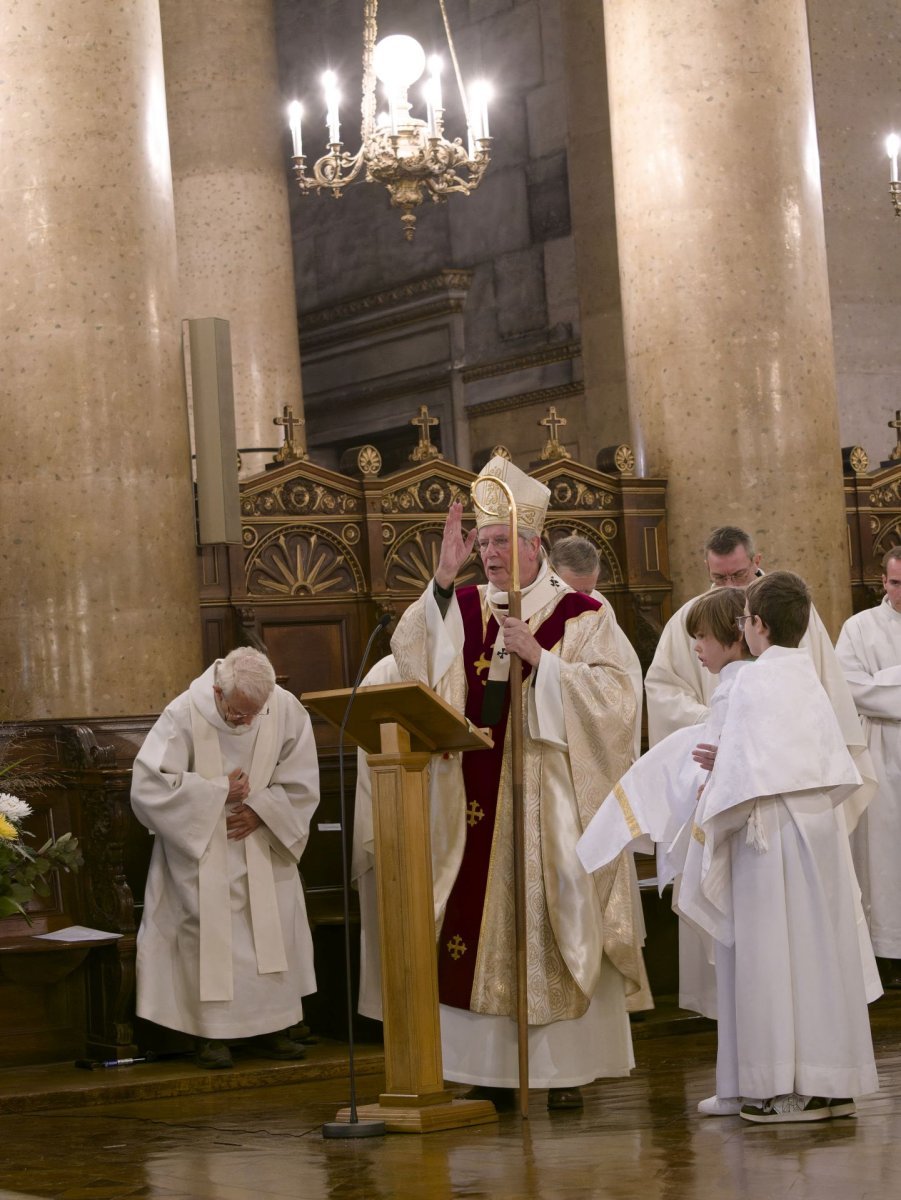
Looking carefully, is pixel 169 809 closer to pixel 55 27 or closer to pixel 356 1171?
pixel 356 1171

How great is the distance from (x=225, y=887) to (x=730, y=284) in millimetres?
4383

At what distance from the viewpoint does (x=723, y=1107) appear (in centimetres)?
565

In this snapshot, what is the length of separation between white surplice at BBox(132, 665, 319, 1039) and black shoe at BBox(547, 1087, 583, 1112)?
159cm

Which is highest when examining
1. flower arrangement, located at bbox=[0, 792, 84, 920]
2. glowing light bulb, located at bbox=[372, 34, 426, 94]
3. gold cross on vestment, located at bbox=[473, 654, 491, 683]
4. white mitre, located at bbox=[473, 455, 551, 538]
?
glowing light bulb, located at bbox=[372, 34, 426, 94]

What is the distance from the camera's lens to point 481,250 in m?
15.6

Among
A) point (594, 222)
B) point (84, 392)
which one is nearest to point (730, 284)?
point (84, 392)

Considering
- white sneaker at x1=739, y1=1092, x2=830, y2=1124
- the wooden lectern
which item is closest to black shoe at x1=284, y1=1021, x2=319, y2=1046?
the wooden lectern

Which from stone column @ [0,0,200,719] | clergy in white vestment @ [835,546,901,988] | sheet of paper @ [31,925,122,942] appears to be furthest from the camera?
clergy in white vestment @ [835,546,901,988]

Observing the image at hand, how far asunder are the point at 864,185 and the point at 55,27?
7.38m

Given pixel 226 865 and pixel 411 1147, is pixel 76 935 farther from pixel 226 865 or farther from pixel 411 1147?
pixel 411 1147

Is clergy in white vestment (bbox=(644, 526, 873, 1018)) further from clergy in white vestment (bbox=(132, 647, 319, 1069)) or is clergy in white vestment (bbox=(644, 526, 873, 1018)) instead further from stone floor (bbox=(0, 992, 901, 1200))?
clergy in white vestment (bbox=(132, 647, 319, 1069))

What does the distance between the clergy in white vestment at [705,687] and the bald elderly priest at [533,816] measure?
3.26 ft

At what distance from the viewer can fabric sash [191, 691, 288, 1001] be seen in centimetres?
730

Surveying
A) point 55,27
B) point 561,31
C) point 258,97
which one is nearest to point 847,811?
point 55,27
